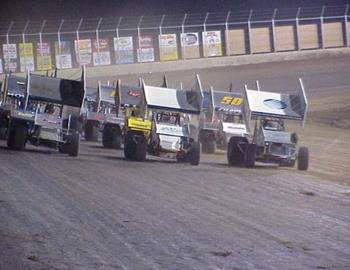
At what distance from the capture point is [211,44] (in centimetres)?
7019

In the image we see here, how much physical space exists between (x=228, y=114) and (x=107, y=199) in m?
12.4

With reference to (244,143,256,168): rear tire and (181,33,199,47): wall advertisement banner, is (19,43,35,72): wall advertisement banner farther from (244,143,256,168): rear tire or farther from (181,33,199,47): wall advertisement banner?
(244,143,256,168): rear tire

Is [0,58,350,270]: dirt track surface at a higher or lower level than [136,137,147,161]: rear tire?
lower

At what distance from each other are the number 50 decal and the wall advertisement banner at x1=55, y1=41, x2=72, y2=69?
126 ft

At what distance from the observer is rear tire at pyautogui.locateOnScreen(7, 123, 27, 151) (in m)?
26.2

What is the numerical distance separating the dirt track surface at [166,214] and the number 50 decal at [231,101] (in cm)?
168

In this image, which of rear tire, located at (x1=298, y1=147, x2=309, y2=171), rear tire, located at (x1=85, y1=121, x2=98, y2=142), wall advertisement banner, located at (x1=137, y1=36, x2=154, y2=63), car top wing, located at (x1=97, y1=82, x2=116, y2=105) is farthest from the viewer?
wall advertisement banner, located at (x1=137, y1=36, x2=154, y2=63)

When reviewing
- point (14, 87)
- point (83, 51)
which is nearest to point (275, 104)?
point (14, 87)

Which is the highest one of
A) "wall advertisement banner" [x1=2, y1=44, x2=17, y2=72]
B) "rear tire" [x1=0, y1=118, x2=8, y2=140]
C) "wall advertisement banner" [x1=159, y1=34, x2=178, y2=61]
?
"wall advertisement banner" [x1=159, y1=34, x2=178, y2=61]

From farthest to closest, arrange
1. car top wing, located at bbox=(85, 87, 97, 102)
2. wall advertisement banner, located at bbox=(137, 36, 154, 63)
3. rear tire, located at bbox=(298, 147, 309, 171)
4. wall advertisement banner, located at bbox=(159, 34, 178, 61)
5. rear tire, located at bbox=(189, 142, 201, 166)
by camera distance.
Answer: wall advertisement banner, located at bbox=(159, 34, 178, 61)
wall advertisement banner, located at bbox=(137, 36, 154, 63)
car top wing, located at bbox=(85, 87, 97, 102)
rear tire, located at bbox=(298, 147, 309, 171)
rear tire, located at bbox=(189, 142, 201, 166)

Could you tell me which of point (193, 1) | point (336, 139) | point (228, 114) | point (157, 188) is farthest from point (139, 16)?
point (157, 188)

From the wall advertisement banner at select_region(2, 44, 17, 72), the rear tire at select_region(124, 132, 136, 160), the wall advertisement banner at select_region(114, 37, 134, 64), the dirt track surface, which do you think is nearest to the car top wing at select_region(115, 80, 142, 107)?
the dirt track surface

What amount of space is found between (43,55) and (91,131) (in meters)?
32.0

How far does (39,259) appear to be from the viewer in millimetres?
10844
